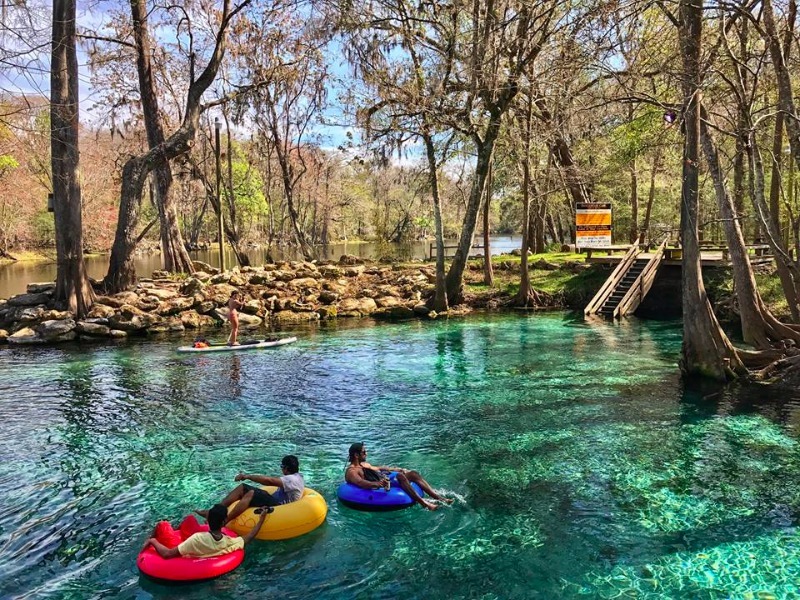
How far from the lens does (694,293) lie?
1384 centimetres

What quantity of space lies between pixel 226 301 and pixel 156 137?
29.1ft

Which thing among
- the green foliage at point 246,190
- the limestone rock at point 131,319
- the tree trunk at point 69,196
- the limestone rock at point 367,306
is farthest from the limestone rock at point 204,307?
the green foliage at point 246,190

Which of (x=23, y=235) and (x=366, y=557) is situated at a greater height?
(x=23, y=235)

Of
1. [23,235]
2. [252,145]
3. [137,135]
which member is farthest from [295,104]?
[23,235]

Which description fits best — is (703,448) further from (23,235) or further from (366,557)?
(23,235)

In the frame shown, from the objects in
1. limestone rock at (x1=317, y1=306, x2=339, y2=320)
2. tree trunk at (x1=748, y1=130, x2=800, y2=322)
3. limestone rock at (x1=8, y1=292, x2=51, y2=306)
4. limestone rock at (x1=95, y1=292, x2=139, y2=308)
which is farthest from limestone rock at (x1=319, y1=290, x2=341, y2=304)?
tree trunk at (x1=748, y1=130, x2=800, y2=322)

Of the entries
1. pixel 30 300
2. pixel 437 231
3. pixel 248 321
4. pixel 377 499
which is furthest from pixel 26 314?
pixel 377 499

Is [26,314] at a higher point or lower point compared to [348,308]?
higher

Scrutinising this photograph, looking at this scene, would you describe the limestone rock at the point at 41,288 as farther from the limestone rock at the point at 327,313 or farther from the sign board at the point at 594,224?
the sign board at the point at 594,224

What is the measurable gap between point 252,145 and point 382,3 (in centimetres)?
3074

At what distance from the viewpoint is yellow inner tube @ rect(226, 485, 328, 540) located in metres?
7.36

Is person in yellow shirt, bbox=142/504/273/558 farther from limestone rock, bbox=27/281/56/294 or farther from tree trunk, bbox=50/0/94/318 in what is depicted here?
limestone rock, bbox=27/281/56/294

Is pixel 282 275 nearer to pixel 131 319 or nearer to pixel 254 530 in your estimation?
pixel 131 319

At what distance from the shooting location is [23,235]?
195 feet
